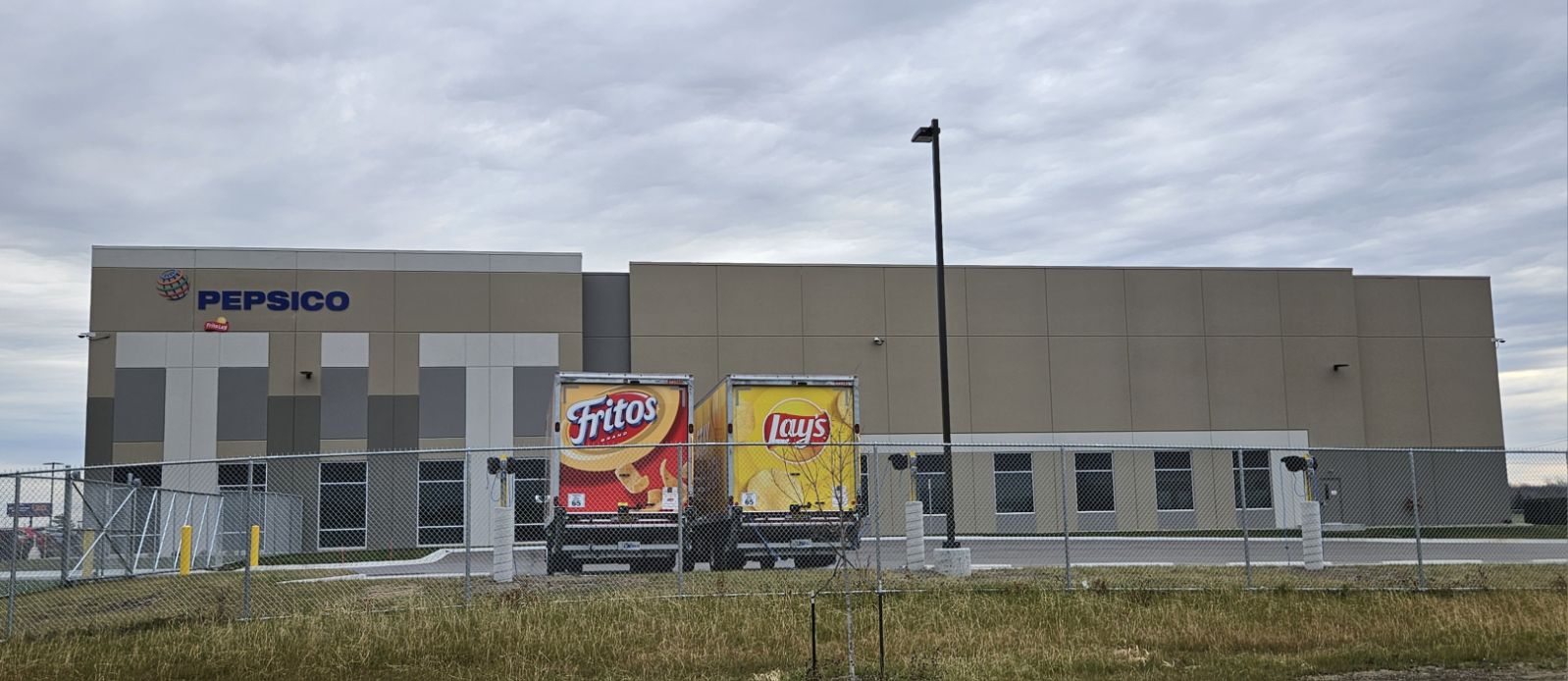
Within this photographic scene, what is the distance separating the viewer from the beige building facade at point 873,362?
3528 cm

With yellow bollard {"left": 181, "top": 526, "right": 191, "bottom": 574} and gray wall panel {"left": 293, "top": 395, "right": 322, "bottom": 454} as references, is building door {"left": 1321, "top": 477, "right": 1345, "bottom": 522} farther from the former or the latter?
yellow bollard {"left": 181, "top": 526, "right": 191, "bottom": 574}

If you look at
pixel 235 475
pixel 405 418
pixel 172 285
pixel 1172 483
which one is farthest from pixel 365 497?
pixel 1172 483

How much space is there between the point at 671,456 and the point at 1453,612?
460 inches

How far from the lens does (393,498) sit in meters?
35.4

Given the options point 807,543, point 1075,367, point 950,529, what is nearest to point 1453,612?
point 950,529

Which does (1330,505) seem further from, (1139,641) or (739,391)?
Answer: (1139,641)

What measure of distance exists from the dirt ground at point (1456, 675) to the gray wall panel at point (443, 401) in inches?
1120

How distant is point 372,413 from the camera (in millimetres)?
35719

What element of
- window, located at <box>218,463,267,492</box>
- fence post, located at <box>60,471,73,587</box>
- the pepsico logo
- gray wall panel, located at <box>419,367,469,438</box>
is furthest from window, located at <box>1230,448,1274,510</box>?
the pepsico logo

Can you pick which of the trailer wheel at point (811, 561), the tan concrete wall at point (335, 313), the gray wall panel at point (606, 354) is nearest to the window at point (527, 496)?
the tan concrete wall at point (335, 313)

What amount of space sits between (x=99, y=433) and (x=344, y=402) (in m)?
6.57

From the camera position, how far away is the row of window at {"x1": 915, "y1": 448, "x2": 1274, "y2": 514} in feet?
120

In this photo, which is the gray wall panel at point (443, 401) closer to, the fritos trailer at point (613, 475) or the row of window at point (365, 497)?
the row of window at point (365, 497)

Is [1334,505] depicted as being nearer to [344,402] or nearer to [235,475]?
[344,402]
